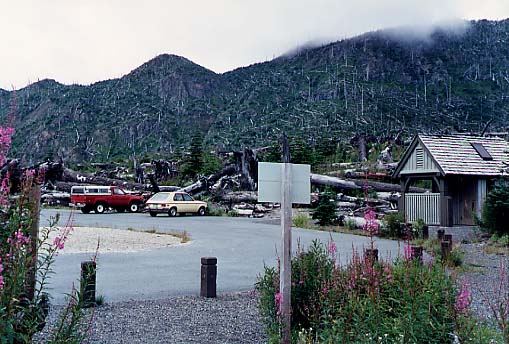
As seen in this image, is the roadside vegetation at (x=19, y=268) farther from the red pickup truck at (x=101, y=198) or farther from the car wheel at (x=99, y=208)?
the car wheel at (x=99, y=208)

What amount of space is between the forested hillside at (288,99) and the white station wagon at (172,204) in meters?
20.2

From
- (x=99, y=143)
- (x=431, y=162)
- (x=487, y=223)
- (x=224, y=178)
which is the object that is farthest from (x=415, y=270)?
(x=99, y=143)

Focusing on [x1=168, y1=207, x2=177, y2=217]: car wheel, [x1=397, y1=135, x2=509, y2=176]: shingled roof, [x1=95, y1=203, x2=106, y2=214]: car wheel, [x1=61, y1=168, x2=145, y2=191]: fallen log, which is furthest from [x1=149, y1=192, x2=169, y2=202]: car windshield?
[x1=397, y1=135, x2=509, y2=176]: shingled roof

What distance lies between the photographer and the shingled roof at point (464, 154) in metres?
25.5

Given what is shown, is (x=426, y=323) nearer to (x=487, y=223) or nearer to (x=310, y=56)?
(x=487, y=223)

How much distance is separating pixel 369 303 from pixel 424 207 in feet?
73.0

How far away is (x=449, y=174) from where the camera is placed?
24.8 metres

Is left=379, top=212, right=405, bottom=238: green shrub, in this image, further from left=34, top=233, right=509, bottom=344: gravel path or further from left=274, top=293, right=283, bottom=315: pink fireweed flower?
left=274, top=293, right=283, bottom=315: pink fireweed flower

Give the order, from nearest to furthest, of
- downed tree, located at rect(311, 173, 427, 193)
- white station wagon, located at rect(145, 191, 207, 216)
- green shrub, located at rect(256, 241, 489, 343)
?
1. green shrub, located at rect(256, 241, 489, 343)
2. downed tree, located at rect(311, 173, 427, 193)
3. white station wagon, located at rect(145, 191, 207, 216)

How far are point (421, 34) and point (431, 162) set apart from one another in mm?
90899

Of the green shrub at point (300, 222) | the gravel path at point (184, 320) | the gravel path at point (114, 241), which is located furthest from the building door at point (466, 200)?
the gravel path at point (184, 320)

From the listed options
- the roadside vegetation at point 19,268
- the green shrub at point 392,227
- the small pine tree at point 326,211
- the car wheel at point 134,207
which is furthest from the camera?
the car wheel at point 134,207

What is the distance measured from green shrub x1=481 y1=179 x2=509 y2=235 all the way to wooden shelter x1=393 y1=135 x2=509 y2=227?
16.3 feet

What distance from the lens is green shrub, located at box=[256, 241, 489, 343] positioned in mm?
5055
